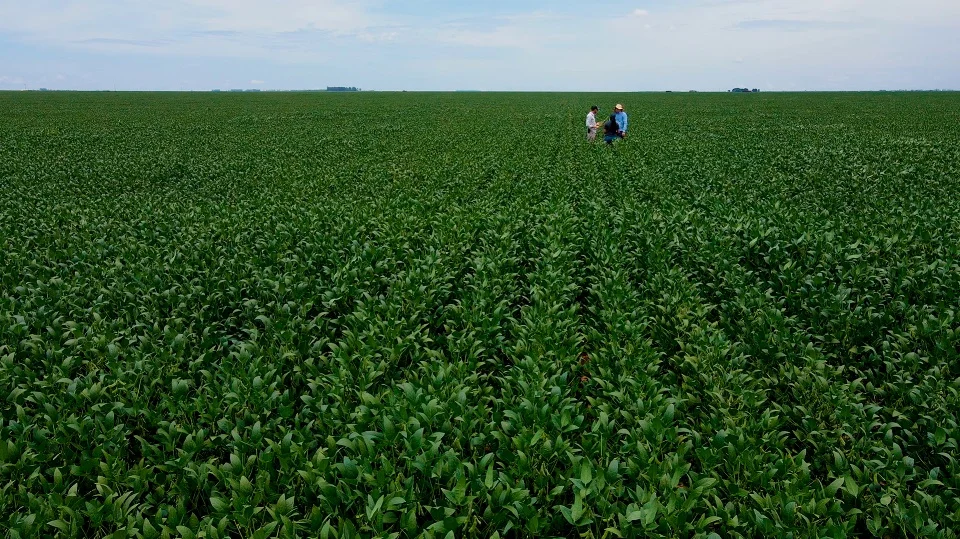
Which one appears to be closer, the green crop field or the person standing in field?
the green crop field

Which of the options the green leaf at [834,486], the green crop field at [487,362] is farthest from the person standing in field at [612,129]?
the green leaf at [834,486]

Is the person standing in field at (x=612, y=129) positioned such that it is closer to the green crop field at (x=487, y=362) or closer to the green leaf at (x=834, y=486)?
the green crop field at (x=487, y=362)

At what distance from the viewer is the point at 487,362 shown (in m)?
5.60

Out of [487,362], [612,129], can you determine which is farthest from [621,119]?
[487,362]

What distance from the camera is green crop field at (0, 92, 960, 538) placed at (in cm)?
333

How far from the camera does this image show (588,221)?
994 cm

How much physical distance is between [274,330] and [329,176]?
10528 mm

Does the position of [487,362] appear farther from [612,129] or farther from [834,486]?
[612,129]

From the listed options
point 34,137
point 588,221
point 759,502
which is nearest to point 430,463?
point 759,502

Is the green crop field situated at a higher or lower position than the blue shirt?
lower

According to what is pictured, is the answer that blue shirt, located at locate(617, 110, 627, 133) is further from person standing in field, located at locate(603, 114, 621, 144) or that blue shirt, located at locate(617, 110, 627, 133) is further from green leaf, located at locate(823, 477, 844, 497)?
green leaf, located at locate(823, 477, 844, 497)

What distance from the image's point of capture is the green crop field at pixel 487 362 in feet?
10.9

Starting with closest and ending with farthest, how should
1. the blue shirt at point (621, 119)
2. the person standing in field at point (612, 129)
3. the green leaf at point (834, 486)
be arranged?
the green leaf at point (834, 486) → the blue shirt at point (621, 119) → the person standing in field at point (612, 129)

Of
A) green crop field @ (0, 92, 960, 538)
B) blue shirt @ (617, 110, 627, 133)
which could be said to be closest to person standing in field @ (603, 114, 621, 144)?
blue shirt @ (617, 110, 627, 133)
